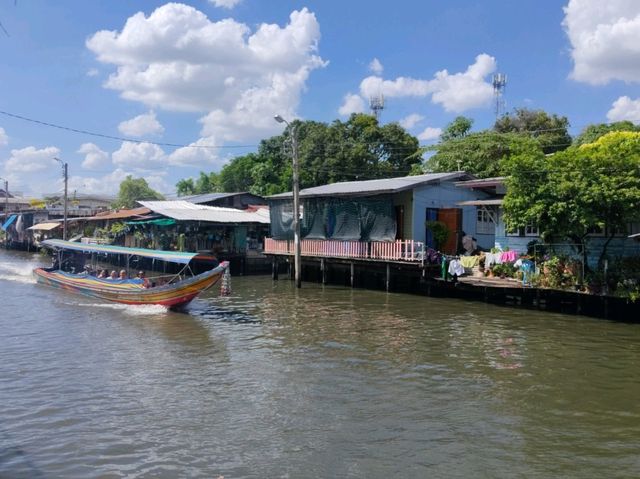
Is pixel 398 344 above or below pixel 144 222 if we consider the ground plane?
below

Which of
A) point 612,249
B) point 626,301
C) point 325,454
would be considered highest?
point 612,249

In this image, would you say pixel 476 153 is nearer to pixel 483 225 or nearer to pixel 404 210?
pixel 483 225

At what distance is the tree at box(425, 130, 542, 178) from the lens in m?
30.7

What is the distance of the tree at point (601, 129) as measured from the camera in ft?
98.5

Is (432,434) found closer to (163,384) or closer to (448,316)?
(163,384)

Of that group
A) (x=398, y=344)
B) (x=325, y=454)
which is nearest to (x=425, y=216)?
(x=398, y=344)

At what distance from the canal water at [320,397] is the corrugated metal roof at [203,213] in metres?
14.2

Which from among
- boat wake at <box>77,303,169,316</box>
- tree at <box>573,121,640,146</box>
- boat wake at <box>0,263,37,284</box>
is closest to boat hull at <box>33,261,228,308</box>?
boat wake at <box>77,303,169,316</box>

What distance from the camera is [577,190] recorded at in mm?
15891

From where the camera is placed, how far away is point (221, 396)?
375 inches

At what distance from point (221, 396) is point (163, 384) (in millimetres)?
1395

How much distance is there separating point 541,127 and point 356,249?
63.8ft

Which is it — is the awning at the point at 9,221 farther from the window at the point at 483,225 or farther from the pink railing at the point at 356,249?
the window at the point at 483,225

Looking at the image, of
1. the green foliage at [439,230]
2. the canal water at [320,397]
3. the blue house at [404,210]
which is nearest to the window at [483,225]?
the blue house at [404,210]
